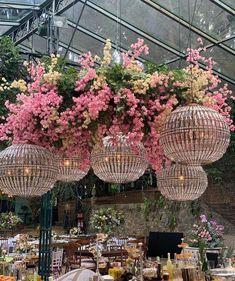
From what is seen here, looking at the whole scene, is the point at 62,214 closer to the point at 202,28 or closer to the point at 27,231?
the point at 27,231

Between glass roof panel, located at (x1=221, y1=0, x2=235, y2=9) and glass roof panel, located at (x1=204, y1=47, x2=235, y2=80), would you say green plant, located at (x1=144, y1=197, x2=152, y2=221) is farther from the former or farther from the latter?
glass roof panel, located at (x1=221, y1=0, x2=235, y2=9)

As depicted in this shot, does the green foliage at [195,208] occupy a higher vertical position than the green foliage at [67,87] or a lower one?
lower

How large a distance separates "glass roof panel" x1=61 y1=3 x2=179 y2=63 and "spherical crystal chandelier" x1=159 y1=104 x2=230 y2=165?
22.7ft

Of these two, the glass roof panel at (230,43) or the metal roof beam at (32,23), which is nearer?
the glass roof panel at (230,43)

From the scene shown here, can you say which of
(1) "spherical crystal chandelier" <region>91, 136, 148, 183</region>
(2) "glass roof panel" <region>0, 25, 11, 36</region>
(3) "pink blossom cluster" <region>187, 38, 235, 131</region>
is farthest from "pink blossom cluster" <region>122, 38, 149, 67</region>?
(2) "glass roof panel" <region>0, 25, 11, 36</region>

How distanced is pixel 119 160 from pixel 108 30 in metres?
6.68

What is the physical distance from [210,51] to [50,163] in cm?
696

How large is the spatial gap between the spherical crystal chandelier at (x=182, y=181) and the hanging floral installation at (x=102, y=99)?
3.07 feet

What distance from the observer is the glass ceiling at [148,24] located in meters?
8.80

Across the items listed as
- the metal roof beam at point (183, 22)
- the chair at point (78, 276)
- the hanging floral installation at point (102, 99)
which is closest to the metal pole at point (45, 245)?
the hanging floral installation at point (102, 99)

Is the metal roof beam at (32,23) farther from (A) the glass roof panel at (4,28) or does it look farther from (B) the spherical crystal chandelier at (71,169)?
(B) the spherical crystal chandelier at (71,169)

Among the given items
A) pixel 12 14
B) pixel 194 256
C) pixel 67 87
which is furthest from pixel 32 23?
pixel 67 87

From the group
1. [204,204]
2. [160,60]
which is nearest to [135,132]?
[160,60]

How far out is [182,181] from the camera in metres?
4.39
